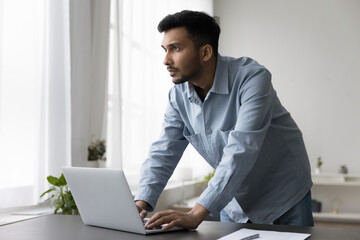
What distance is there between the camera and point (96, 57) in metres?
2.94

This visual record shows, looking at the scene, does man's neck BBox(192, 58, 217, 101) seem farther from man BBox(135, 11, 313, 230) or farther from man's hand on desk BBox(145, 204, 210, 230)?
man's hand on desk BBox(145, 204, 210, 230)

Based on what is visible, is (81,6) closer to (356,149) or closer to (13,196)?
(13,196)

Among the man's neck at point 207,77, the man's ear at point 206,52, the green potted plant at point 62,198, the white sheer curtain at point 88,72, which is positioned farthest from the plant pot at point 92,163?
the man's ear at point 206,52

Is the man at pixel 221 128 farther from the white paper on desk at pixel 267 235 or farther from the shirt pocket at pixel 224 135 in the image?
the white paper on desk at pixel 267 235

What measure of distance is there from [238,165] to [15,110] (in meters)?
1.21

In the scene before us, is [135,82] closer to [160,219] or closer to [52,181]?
[52,181]

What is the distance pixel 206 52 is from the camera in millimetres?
1788

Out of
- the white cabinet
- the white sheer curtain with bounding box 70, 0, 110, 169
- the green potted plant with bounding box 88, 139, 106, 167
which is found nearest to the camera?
the white sheer curtain with bounding box 70, 0, 110, 169

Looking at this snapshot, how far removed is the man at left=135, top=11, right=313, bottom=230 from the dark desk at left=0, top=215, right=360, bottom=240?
289mm

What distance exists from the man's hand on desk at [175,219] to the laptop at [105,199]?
0.02 meters

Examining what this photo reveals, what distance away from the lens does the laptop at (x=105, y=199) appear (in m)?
1.26

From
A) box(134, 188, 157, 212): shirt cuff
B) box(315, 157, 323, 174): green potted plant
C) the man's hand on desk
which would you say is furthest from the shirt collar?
box(315, 157, 323, 174): green potted plant

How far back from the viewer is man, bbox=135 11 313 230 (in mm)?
1684

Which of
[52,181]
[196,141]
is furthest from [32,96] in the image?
[196,141]
